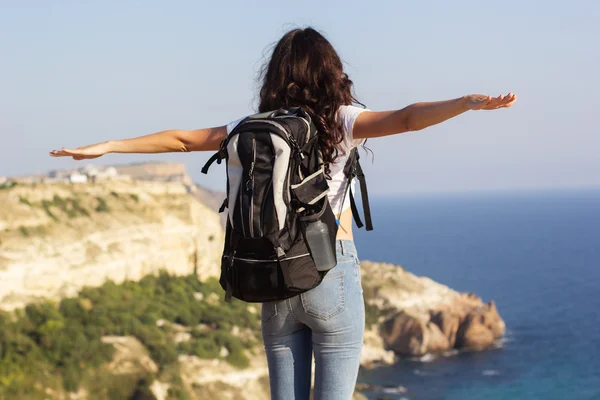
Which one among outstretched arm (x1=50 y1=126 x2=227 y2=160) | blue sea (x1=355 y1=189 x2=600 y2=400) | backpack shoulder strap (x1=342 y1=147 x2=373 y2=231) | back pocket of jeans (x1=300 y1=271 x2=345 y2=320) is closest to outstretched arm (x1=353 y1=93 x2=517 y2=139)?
backpack shoulder strap (x1=342 y1=147 x2=373 y2=231)

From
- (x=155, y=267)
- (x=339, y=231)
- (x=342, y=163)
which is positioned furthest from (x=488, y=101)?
(x=155, y=267)

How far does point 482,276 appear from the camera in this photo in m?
96.8

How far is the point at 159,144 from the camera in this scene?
2.79 metres

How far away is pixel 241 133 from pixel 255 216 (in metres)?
0.26

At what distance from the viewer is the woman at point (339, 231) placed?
7.74 feet

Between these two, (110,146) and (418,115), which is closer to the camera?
(418,115)

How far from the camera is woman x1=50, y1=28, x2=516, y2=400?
2.36 meters

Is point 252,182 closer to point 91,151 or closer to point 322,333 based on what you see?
point 322,333

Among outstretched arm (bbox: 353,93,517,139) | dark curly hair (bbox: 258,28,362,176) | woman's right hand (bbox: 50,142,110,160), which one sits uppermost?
dark curly hair (bbox: 258,28,362,176)

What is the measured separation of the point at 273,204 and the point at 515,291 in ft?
285

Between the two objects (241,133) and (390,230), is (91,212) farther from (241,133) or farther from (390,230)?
(390,230)

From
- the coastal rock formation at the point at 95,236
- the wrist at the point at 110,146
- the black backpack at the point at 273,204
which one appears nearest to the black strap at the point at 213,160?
the black backpack at the point at 273,204

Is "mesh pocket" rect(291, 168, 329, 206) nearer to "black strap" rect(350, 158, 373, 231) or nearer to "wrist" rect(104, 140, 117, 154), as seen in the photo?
"black strap" rect(350, 158, 373, 231)

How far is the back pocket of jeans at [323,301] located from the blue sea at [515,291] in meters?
44.0
